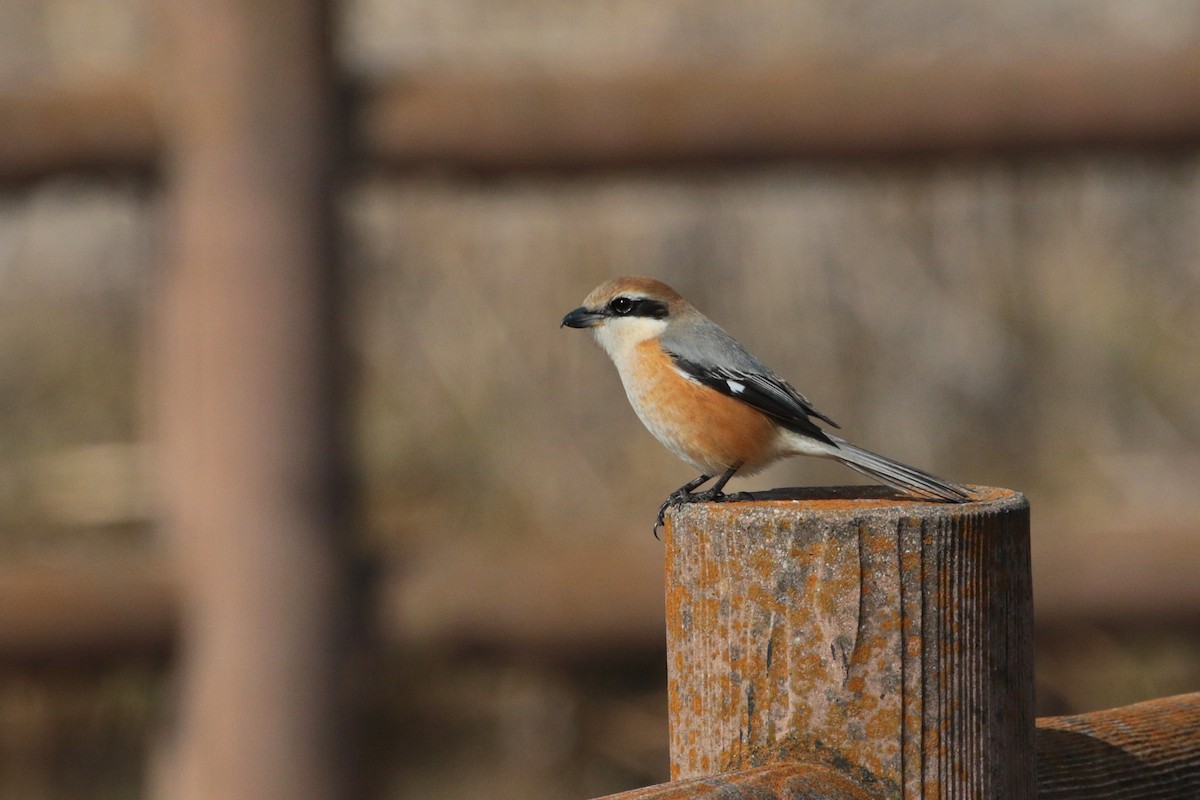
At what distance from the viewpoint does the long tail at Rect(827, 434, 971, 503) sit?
1.70m

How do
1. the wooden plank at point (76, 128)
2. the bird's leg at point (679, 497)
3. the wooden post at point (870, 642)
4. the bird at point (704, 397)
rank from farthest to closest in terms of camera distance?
the wooden plank at point (76, 128), the bird at point (704, 397), the bird's leg at point (679, 497), the wooden post at point (870, 642)

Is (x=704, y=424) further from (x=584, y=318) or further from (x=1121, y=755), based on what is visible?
(x=1121, y=755)

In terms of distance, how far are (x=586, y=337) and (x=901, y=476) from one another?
9.18 ft

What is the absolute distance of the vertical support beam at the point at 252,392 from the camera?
156 inches

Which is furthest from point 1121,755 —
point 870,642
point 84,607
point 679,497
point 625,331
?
point 84,607

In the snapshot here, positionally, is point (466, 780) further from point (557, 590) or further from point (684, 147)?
point (684, 147)

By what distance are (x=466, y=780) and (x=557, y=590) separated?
1006mm

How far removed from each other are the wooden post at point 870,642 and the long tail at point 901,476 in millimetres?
138

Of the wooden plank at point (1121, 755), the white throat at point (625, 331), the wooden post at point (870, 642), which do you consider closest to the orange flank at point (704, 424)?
the white throat at point (625, 331)

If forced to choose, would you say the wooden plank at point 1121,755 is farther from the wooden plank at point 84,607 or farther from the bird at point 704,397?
the wooden plank at point 84,607

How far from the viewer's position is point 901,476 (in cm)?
194

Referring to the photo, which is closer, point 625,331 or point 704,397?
point 704,397

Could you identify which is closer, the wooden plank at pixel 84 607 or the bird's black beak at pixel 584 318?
the bird's black beak at pixel 584 318

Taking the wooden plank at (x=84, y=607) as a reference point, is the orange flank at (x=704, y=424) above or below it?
above
